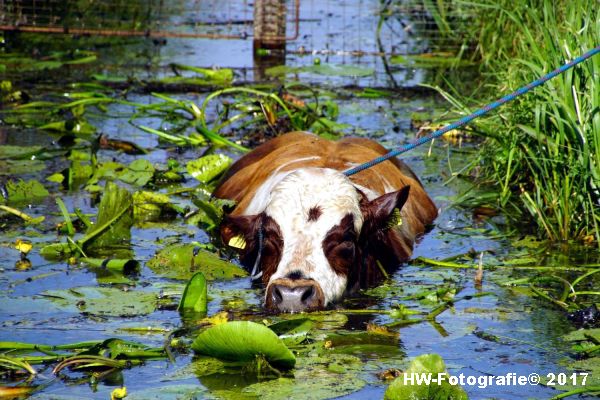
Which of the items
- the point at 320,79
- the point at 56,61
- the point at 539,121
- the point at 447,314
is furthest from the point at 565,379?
the point at 56,61

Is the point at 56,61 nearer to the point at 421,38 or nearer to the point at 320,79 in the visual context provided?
the point at 320,79

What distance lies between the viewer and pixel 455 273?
702 centimetres

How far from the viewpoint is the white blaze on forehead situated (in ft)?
20.8

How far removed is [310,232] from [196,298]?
88 centimetres

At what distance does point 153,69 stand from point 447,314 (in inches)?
352

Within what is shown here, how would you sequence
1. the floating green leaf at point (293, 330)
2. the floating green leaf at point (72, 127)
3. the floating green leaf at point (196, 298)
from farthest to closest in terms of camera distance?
1. the floating green leaf at point (72, 127)
2. the floating green leaf at point (196, 298)
3. the floating green leaf at point (293, 330)

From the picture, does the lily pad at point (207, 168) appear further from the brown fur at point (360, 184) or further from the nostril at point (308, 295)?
the nostril at point (308, 295)

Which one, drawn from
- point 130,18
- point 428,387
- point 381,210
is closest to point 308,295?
point 381,210

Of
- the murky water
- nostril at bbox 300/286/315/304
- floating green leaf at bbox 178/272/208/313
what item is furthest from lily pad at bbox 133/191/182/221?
nostril at bbox 300/286/315/304

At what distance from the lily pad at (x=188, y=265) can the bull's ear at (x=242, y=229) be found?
0.15 metres

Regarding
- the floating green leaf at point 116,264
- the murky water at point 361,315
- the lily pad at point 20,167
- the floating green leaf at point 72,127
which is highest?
the floating green leaf at point 72,127

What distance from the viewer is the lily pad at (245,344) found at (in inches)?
197

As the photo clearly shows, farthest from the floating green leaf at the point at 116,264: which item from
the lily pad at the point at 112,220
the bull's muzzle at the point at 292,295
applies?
the bull's muzzle at the point at 292,295

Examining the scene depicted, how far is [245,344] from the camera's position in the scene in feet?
16.6
